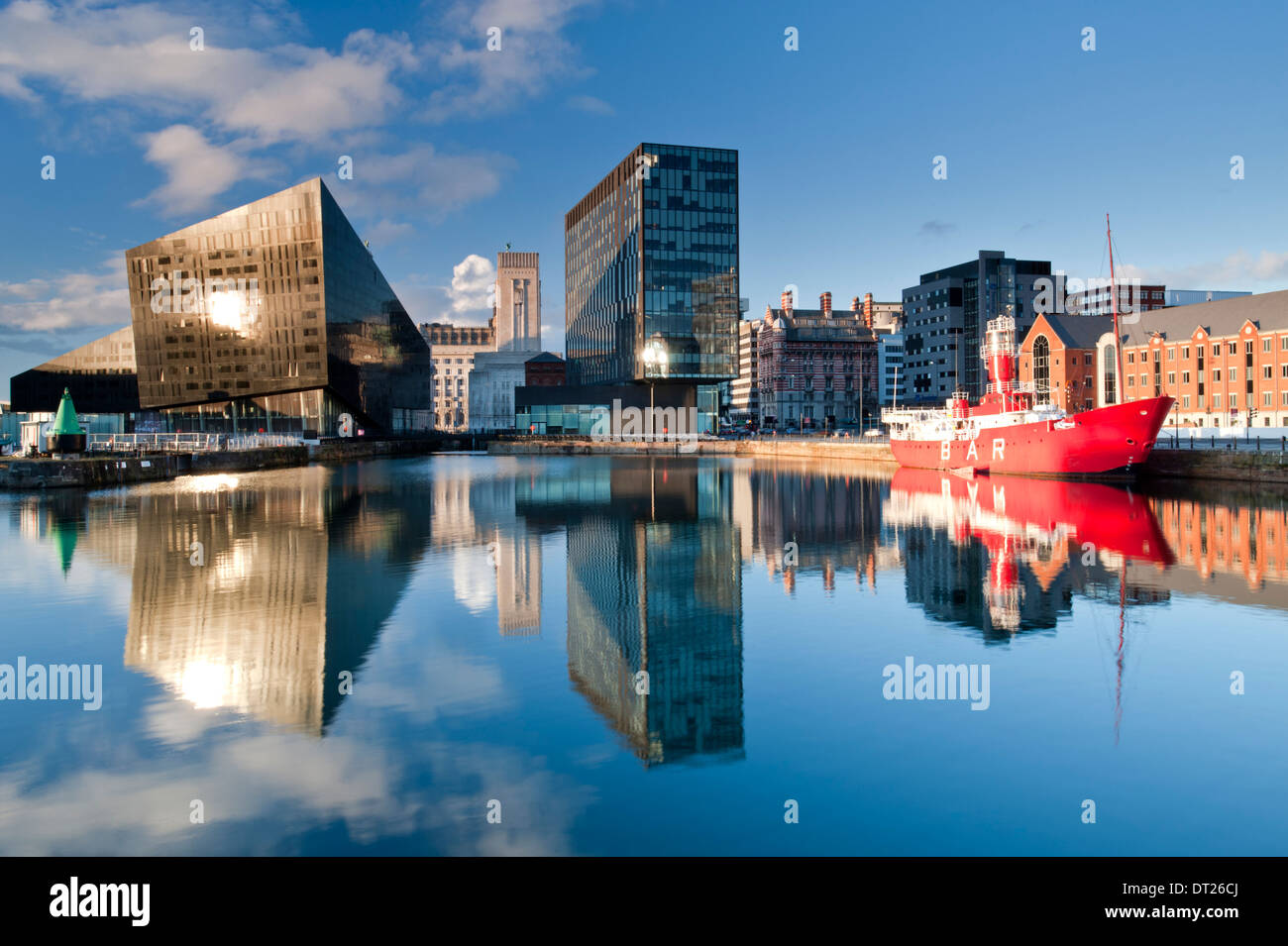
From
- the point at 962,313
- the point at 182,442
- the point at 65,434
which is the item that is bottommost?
the point at 65,434

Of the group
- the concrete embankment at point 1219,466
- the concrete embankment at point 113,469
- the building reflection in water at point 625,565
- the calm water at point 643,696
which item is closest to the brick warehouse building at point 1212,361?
the concrete embankment at point 1219,466

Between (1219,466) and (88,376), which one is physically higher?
(88,376)

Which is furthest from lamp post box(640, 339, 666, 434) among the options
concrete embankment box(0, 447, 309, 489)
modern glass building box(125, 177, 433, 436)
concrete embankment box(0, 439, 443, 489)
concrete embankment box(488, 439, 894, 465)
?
concrete embankment box(0, 447, 309, 489)

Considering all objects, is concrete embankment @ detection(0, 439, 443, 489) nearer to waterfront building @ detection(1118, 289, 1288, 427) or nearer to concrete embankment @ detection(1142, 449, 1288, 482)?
concrete embankment @ detection(1142, 449, 1288, 482)

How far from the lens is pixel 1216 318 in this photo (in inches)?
3807

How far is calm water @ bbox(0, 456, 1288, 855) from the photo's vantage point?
927cm

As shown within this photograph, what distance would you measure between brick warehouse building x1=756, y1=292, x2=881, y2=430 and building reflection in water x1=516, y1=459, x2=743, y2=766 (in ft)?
434

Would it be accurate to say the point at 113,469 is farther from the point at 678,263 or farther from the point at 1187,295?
the point at 1187,295

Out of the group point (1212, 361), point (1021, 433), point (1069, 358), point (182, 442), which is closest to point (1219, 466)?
point (1021, 433)

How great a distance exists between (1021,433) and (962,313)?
120m

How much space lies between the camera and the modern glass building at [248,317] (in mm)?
96000

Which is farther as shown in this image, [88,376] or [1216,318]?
[88,376]
